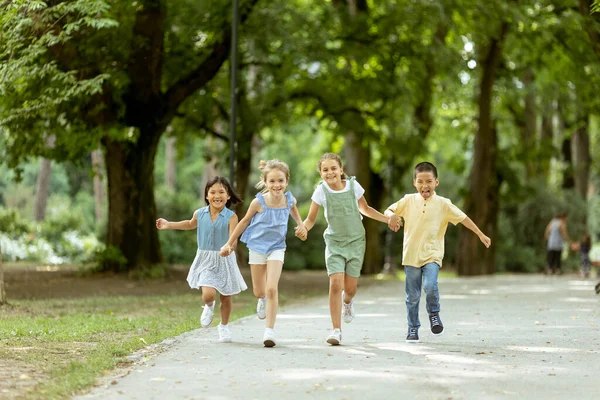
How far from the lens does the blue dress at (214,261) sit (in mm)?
11125

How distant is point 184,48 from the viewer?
84.9 feet

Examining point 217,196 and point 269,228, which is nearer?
point 269,228

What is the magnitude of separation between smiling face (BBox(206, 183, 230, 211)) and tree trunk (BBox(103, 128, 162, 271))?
13.1 metres

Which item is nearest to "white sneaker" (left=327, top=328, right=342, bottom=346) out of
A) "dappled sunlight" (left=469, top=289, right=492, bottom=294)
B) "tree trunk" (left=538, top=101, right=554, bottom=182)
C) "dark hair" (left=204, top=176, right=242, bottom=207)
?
"dark hair" (left=204, top=176, right=242, bottom=207)

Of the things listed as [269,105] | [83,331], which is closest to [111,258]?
[269,105]

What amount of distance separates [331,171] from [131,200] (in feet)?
46.3

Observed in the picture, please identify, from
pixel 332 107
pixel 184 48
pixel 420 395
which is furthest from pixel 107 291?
pixel 420 395

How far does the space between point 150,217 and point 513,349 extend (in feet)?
50.0

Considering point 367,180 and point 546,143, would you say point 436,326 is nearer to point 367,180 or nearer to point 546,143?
point 367,180

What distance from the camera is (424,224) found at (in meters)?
10.9

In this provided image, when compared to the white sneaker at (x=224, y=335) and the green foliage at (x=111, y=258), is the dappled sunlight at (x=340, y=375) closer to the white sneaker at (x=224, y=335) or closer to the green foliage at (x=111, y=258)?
the white sneaker at (x=224, y=335)

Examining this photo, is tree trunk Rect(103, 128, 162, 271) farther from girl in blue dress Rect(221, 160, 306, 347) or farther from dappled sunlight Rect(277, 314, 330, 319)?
girl in blue dress Rect(221, 160, 306, 347)

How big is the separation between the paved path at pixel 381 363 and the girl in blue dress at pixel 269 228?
666 mm

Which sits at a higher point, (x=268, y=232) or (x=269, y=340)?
(x=268, y=232)
